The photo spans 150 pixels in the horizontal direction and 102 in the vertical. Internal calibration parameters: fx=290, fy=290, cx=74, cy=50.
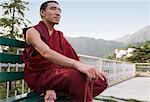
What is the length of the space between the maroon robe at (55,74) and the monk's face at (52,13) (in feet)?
0.18

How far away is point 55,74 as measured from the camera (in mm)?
1506

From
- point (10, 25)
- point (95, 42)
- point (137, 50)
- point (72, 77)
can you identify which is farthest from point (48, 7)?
point (95, 42)

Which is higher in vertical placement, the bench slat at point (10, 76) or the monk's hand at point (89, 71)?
the monk's hand at point (89, 71)

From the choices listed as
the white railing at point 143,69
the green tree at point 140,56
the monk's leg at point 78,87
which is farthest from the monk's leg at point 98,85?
the green tree at point 140,56

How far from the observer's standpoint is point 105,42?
4681 cm

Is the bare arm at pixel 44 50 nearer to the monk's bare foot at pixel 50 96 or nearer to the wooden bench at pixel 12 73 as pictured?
the monk's bare foot at pixel 50 96

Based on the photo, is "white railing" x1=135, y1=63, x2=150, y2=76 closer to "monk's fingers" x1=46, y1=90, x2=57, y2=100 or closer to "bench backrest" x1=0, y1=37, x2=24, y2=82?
"bench backrest" x1=0, y1=37, x2=24, y2=82

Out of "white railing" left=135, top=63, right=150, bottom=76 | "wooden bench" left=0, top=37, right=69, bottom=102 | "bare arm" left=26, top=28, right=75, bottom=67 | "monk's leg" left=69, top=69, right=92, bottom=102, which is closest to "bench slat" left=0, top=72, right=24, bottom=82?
"wooden bench" left=0, top=37, right=69, bottom=102

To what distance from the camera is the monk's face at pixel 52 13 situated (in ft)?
5.79

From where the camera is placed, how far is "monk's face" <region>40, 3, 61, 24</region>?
1.76 meters

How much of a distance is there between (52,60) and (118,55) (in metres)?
18.4

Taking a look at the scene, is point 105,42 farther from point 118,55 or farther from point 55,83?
point 55,83

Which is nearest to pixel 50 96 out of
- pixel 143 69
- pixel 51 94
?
pixel 51 94

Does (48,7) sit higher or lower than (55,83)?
higher
